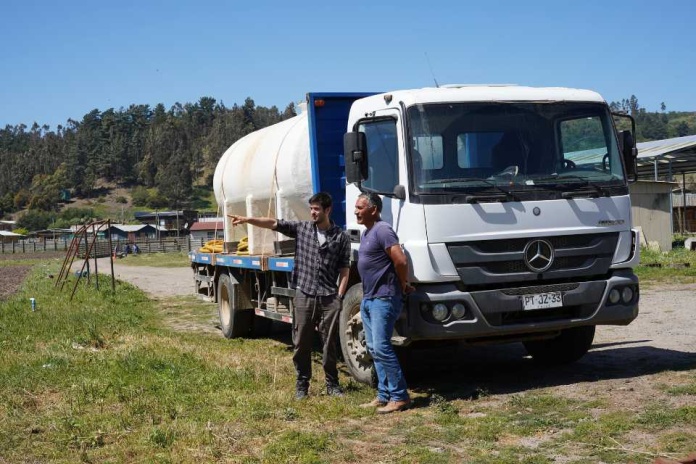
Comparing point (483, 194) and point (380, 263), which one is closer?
point (380, 263)

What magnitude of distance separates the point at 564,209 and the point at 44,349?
725cm

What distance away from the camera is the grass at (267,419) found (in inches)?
245

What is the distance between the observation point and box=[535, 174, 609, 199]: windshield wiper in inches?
331

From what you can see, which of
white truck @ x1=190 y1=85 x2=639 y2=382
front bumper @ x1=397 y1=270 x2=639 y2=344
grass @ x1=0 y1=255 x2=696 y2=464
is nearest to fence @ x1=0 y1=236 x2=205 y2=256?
grass @ x1=0 y1=255 x2=696 y2=464

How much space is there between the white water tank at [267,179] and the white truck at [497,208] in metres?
1.63

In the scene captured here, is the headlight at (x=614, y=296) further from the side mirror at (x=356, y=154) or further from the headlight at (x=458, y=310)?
the side mirror at (x=356, y=154)

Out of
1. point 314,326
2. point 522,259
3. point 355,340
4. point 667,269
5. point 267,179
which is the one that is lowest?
point 667,269

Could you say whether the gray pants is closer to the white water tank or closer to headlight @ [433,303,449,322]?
headlight @ [433,303,449,322]

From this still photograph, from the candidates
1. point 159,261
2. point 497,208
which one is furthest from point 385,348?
point 159,261

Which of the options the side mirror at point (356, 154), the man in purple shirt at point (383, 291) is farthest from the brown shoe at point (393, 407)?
A: the side mirror at point (356, 154)

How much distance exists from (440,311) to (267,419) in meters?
1.87

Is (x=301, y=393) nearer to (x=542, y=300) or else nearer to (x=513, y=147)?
(x=542, y=300)

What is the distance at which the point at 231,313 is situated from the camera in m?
13.2

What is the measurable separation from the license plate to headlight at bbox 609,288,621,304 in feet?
1.94
